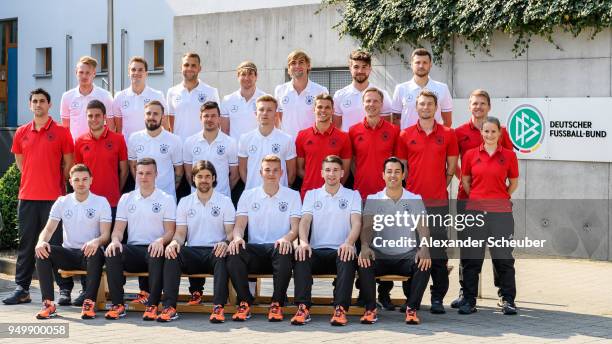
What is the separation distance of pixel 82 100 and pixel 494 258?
4.53 m

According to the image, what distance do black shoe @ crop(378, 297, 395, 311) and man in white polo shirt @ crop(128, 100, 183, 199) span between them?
7.58 feet

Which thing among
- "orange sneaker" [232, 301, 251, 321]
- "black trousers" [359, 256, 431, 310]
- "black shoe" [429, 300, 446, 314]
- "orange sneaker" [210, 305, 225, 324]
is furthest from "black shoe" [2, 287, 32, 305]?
"black shoe" [429, 300, 446, 314]

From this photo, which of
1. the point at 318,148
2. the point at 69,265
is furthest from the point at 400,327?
the point at 69,265

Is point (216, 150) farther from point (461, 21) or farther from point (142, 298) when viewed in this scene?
point (461, 21)

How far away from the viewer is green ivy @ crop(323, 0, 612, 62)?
14.1 meters

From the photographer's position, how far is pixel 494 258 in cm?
1063

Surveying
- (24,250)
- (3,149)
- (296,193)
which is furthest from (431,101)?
(3,149)

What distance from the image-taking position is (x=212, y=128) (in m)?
10.9

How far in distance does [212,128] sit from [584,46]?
5815 millimetres

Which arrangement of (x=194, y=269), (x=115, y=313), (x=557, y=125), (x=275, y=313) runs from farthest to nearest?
(x=557, y=125) < (x=194, y=269) < (x=115, y=313) < (x=275, y=313)

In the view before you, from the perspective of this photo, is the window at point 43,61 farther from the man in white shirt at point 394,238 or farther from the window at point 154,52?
the man in white shirt at point 394,238

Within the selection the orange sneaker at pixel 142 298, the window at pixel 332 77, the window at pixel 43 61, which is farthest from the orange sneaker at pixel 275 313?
the window at pixel 43 61

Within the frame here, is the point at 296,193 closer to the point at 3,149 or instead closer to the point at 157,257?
the point at 157,257

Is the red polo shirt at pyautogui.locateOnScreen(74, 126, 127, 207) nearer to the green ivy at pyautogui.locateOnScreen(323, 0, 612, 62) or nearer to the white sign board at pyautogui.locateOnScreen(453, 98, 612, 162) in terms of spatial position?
the green ivy at pyautogui.locateOnScreen(323, 0, 612, 62)
